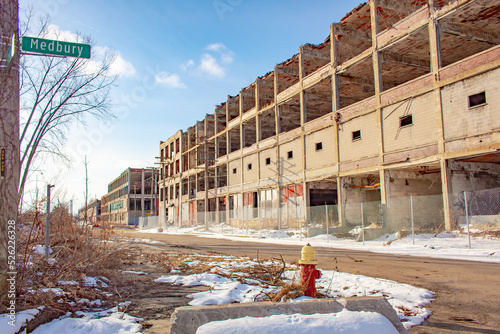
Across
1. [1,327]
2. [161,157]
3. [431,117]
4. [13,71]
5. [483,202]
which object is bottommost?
[1,327]

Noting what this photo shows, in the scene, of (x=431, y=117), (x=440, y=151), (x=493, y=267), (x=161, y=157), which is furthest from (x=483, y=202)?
(x=161, y=157)

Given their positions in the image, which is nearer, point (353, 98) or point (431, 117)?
point (431, 117)

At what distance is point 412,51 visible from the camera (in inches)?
919

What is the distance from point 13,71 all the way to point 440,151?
19.5m

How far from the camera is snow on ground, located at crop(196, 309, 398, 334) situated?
3.30 metres

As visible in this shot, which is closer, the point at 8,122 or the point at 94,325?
the point at 94,325

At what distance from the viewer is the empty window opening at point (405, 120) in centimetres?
2091

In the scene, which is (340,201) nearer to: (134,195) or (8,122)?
(8,122)

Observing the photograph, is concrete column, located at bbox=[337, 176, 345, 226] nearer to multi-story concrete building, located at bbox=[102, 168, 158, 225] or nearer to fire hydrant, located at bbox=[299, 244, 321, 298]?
fire hydrant, located at bbox=[299, 244, 321, 298]

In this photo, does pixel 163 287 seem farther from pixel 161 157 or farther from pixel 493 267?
pixel 161 157

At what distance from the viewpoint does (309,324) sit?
136 inches

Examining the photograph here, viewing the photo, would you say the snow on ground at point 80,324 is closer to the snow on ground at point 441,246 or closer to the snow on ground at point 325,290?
the snow on ground at point 325,290

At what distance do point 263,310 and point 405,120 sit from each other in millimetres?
20298

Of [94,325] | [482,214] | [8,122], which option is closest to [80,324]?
[94,325]
